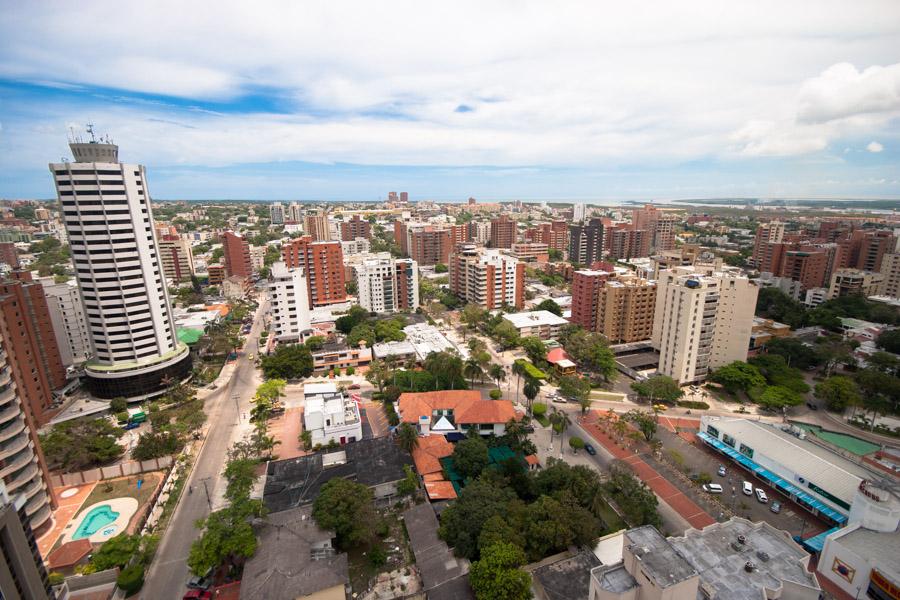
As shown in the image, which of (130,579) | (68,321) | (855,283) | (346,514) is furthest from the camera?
(855,283)

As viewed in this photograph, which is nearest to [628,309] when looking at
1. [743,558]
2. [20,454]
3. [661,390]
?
[661,390]

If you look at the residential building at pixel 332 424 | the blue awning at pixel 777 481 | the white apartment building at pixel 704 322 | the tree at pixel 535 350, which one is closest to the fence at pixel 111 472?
the residential building at pixel 332 424

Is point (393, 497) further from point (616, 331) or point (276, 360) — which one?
point (616, 331)

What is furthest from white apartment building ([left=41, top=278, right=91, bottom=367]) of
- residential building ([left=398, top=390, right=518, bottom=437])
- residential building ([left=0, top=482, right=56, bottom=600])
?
residential building ([left=0, top=482, right=56, bottom=600])

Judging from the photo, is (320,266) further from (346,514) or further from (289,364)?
(346,514)

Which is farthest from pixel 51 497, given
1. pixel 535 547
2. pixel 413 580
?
pixel 535 547

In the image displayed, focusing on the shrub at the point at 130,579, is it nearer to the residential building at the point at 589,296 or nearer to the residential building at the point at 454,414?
the residential building at the point at 454,414
